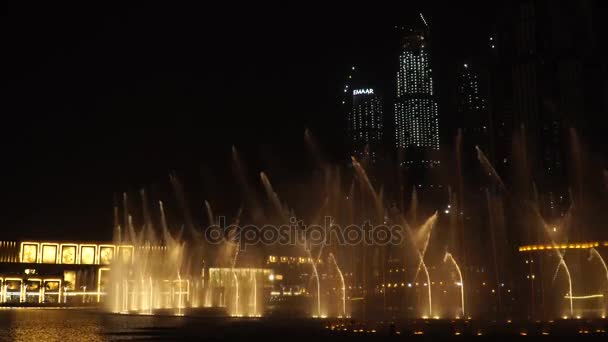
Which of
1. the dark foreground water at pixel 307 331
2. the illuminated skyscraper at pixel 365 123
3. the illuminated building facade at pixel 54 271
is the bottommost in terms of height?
the dark foreground water at pixel 307 331

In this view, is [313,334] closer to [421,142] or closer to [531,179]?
[531,179]

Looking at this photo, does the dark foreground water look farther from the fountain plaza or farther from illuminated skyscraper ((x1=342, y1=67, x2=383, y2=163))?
illuminated skyscraper ((x1=342, y1=67, x2=383, y2=163))

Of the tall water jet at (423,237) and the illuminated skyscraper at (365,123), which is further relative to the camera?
the illuminated skyscraper at (365,123)

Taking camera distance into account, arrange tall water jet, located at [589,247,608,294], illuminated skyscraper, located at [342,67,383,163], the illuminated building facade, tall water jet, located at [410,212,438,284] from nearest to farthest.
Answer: tall water jet, located at [589,247,608,294] < tall water jet, located at [410,212,438,284] < the illuminated building facade < illuminated skyscraper, located at [342,67,383,163]

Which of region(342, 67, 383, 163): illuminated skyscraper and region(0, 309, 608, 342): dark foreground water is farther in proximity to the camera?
region(342, 67, 383, 163): illuminated skyscraper

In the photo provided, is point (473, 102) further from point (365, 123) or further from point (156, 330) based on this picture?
point (156, 330)

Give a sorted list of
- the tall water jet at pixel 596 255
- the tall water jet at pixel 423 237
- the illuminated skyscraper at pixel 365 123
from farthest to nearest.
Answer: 1. the illuminated skyscraper at pixel 365 123
2. the tall water jet at pixel 423 237
3. the tall water jet at pixel 596 255

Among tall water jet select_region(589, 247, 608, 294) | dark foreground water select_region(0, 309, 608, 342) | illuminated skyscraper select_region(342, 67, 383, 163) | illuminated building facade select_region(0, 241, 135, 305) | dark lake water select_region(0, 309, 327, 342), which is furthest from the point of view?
illuminated skyscraper select_region(342, 67, 383, 163)

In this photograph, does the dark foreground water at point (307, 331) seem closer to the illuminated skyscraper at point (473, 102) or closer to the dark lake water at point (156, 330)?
the dark lake water at point (156, 330)

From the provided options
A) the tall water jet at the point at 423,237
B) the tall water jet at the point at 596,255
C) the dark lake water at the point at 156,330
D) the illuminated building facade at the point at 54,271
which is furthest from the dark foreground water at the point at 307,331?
the illuminated building facade at the point at 54,271

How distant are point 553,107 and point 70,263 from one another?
69.8 metres

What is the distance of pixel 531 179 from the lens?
85562mm

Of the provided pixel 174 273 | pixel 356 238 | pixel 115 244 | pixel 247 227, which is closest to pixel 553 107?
pixel 356 238

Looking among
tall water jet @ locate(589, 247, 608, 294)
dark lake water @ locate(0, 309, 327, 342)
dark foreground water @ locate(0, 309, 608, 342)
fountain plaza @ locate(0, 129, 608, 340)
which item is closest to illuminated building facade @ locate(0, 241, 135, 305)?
fountain plaza @ locate(0, 129, 608, 340)
